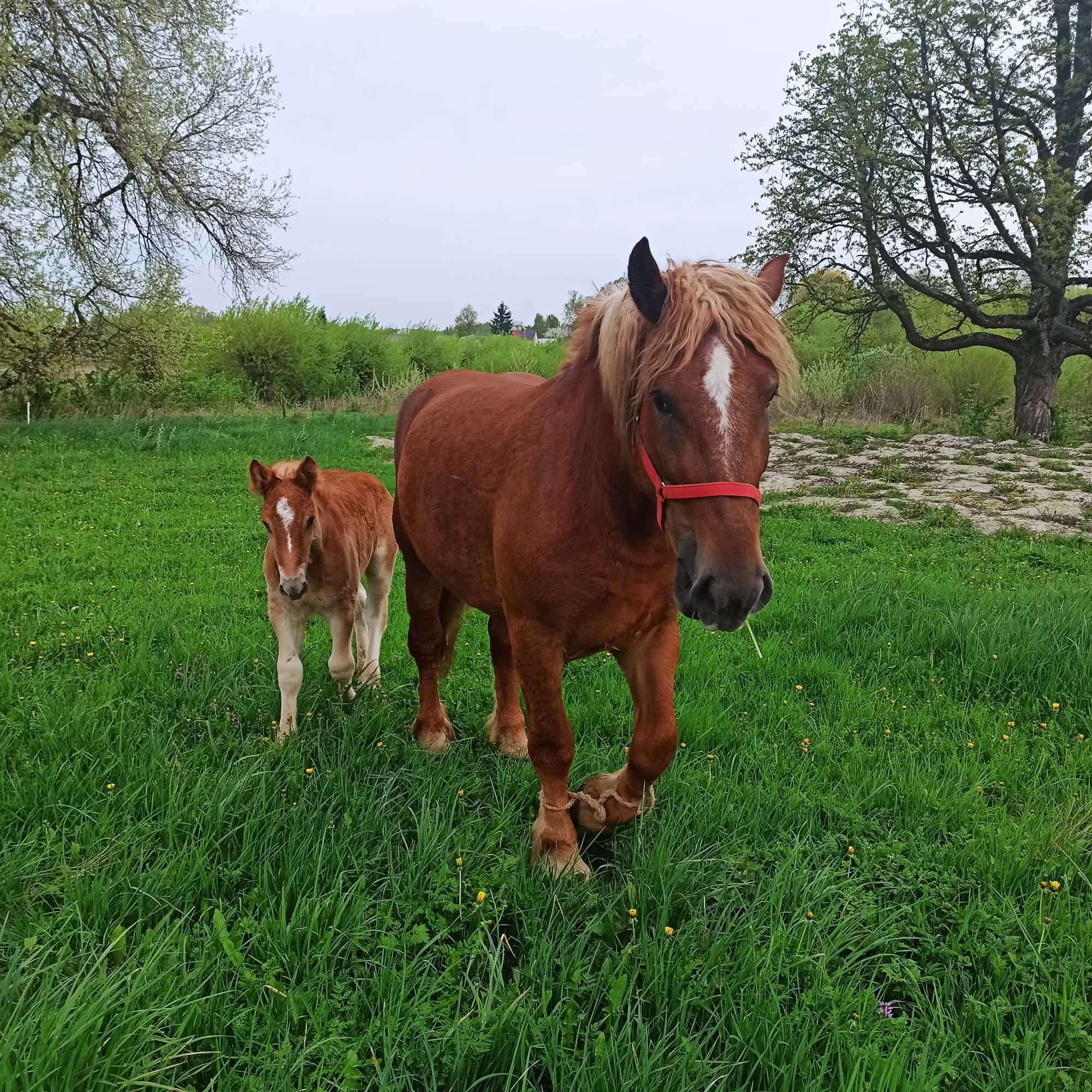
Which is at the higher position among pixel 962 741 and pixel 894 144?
pixel 894 144

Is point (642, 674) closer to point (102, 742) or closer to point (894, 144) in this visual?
point (102, 742)

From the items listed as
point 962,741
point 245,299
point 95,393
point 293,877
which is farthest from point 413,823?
point 95,393

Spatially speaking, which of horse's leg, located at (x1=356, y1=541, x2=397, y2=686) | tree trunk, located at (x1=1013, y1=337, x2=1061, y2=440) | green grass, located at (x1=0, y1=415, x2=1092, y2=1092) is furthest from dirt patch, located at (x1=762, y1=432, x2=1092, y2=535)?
horse's leg, located at (x1=356, y1=541, x2=397, y2=686)

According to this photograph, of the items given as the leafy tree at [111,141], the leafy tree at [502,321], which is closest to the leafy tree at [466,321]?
the leafy tree at [502,321]

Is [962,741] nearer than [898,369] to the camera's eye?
Yes

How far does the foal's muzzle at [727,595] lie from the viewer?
176 cm

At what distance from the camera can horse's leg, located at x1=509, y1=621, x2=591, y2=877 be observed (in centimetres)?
252

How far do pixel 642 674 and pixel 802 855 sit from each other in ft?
2.99

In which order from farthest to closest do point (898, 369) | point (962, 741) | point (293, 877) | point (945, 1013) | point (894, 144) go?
point (898, 369) → point (894, 144) → point (962, 741) → point (293, 877) → point (945, 1013)

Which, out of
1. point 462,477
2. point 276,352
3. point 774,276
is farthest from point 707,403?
point 276,352

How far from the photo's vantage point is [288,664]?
3590 millimetres

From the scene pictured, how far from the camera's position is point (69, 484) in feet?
34.0

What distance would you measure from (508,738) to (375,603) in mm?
1924

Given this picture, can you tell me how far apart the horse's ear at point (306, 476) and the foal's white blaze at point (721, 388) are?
2469mm
